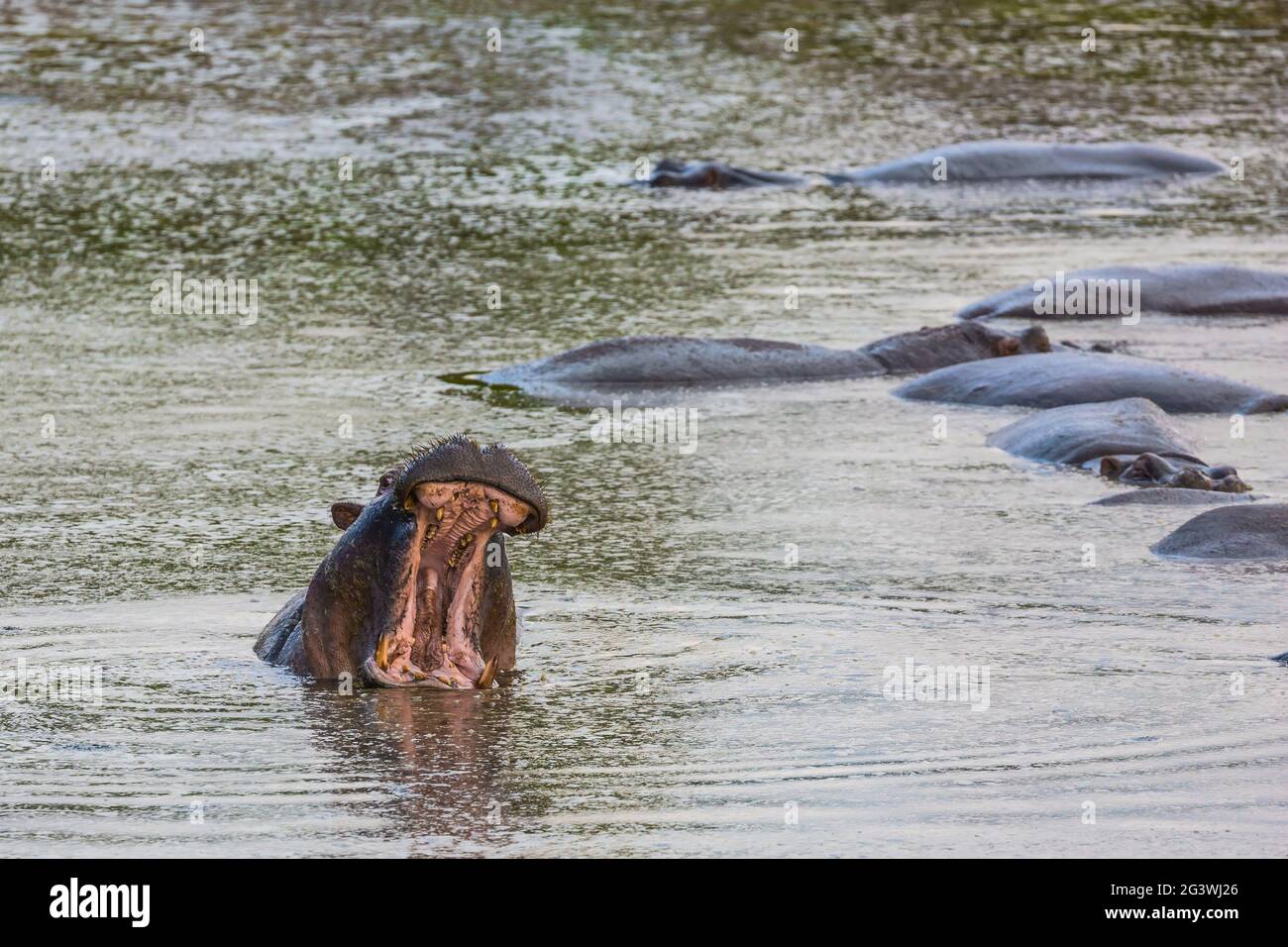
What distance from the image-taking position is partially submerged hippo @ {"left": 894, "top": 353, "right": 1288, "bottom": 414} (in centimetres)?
1074

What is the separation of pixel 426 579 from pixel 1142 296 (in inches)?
302

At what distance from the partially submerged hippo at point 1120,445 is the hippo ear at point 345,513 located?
3657 mm

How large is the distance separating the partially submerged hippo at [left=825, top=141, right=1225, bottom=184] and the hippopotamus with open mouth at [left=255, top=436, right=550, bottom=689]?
1136 cm

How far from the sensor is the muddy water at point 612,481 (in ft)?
18.7

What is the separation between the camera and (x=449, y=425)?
34.6ft
